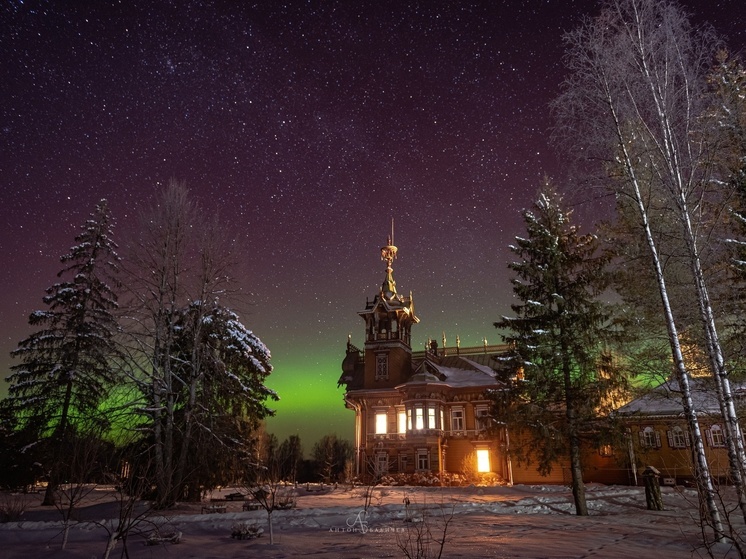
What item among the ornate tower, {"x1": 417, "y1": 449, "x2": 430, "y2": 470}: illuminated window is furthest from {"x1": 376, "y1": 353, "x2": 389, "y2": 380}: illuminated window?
{"x1": 417, "y1": 449, "x2": 430, "y2": 470}: illuminated window

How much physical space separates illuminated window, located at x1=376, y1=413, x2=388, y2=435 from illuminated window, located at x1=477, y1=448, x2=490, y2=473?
304 inches

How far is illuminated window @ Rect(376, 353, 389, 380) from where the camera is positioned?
43.1 m

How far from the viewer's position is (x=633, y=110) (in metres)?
14.8

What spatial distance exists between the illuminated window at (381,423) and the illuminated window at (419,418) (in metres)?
3.18

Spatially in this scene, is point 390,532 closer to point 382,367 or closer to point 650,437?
point 650,437

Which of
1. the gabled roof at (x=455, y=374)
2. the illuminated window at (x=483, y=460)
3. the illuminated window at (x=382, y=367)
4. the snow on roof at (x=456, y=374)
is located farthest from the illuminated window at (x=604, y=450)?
the illuminated window at (x=382, y=367)

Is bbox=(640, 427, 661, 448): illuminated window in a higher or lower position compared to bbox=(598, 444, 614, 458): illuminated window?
higher

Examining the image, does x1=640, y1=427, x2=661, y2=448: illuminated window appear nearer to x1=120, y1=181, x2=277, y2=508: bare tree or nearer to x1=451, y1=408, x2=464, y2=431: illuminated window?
x1=451, y1=408, x2=464, y2=431: illuminated window

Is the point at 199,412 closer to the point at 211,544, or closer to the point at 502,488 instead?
the point at 211,544

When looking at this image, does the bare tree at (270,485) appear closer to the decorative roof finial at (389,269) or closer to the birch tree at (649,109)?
the birch tree at (649,109)

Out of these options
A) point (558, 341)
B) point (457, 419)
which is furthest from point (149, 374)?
point (457, 419)

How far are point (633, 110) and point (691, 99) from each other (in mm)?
1447

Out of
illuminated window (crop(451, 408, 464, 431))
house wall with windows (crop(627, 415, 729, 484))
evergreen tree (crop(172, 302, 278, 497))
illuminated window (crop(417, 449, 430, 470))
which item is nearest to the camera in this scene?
evergreen tree (crop(172, 302, 278, 497))

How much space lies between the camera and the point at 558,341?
19469 mm
